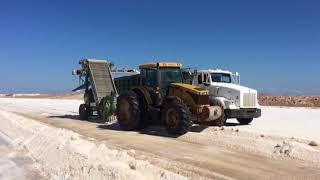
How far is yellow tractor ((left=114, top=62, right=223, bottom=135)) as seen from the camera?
15953 millimetres

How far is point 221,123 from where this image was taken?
58.6ft

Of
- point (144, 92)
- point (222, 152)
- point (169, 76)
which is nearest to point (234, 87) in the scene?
point (169, 76)

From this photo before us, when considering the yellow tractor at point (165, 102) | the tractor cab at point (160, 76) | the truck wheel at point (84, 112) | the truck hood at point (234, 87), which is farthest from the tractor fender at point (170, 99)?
the truck wheel at point (84, 112)

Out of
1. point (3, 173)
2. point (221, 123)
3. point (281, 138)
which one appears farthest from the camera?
point (221, 123)

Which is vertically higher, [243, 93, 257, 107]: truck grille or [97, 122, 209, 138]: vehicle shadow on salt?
[243, 93, 257, 107]: truck grille

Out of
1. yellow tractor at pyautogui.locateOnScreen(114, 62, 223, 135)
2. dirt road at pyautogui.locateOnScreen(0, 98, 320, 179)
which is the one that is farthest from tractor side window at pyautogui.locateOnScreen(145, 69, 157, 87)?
dirt road at pyautogui.locateOnScreen(0, 98, 320, 179)

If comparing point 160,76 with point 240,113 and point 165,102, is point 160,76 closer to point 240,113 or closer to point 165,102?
point 165,102

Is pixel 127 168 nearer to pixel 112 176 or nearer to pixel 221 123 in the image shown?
pixel 112 176

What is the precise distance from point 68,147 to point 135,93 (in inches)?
237

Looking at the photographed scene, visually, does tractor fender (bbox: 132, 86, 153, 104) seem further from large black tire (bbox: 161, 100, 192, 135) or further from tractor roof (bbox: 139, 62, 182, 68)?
large black tire (bbox: 161, 100, 192, 135)

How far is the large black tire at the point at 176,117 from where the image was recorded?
50.8 ft

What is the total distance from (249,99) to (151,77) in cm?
424

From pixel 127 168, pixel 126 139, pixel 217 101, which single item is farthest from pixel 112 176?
pixel 217 101

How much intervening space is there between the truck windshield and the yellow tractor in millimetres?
2315
